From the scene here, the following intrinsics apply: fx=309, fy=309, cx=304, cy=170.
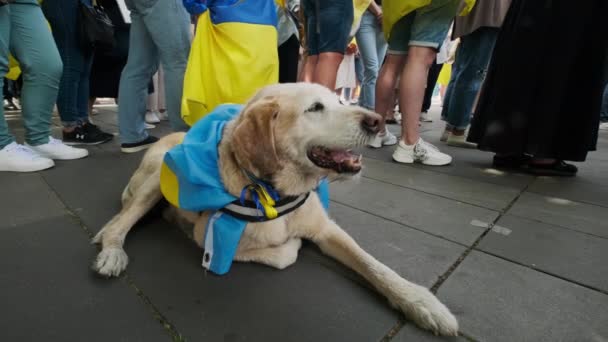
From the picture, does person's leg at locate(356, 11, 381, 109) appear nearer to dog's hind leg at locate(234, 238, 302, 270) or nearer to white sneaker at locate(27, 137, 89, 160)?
white sneaker at locate(27, 137, 89, 160)

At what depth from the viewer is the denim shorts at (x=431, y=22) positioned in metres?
3.03

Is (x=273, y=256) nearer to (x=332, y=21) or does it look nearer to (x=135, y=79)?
(x=332, y=21)

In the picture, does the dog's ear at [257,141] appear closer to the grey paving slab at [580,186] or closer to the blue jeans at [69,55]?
the grey paving slab at [580,186]

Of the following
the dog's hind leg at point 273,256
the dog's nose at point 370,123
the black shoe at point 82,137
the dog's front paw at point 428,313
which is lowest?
the black shoe at point 82,137

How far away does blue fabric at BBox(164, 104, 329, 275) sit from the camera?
4.71 feet

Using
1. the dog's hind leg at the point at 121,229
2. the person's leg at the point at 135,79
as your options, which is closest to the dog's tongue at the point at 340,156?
the dog's hind leg at the point at 121,229

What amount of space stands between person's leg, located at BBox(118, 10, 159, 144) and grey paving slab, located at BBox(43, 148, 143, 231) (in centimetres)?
34

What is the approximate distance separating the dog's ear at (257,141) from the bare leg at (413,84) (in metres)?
2.37

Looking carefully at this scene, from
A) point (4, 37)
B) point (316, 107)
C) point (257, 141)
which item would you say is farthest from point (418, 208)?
point (4, 37)

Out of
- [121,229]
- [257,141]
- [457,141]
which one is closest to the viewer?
[257,141]

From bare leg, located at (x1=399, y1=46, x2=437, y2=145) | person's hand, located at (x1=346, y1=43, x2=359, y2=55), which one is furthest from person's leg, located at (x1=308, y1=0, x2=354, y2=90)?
person's hand, located at (x1=346, y1=43, x2=359, y2=55)

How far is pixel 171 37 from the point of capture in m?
2.98

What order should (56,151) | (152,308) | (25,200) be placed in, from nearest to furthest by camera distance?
1. (152,308)
2. (25,200)
3. (56,151)

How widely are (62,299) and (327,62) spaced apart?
3072 mm
